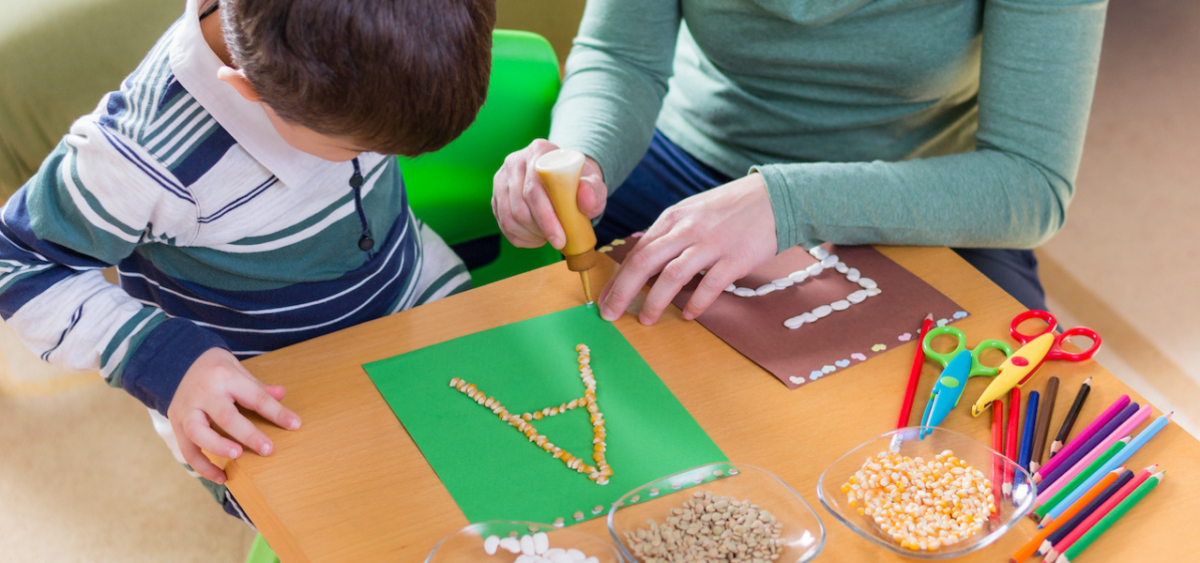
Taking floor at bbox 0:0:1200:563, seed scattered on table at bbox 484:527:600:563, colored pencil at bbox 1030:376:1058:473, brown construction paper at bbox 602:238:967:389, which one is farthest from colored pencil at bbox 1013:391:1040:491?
floor at bbox 0:0:1200:563

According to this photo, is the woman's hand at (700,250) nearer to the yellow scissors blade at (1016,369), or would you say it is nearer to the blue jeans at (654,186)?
the yellow scissors blade at (1016,369)

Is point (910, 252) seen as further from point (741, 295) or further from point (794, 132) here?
point (794, 132)

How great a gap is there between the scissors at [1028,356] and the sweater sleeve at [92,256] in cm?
67

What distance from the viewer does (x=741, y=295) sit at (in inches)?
35.2

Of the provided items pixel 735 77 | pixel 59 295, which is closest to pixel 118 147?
pixel 59 295

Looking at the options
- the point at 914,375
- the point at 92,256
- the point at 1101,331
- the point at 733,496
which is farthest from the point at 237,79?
the point at 1101,331

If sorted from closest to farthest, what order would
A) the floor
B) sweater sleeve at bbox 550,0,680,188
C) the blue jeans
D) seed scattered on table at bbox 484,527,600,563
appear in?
seed scattered on table at bbox 484,527,600,563 < sweater sleeve at bbox 550,0,680,188 < the blue jeans < the floor

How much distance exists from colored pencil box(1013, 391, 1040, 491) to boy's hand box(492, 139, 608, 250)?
424mm

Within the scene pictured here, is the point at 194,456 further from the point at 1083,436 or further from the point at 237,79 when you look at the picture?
the point at 1083,436

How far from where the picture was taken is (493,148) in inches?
49.2

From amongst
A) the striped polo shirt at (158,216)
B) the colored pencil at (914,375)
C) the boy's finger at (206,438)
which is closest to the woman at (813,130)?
the colored pencil at (914,375)

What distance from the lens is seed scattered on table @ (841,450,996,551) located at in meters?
0.65

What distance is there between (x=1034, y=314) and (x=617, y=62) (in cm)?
63

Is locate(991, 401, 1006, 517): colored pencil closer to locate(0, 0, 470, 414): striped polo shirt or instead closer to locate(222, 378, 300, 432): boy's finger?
locate(222, 378, 300, 432): boy's finger
